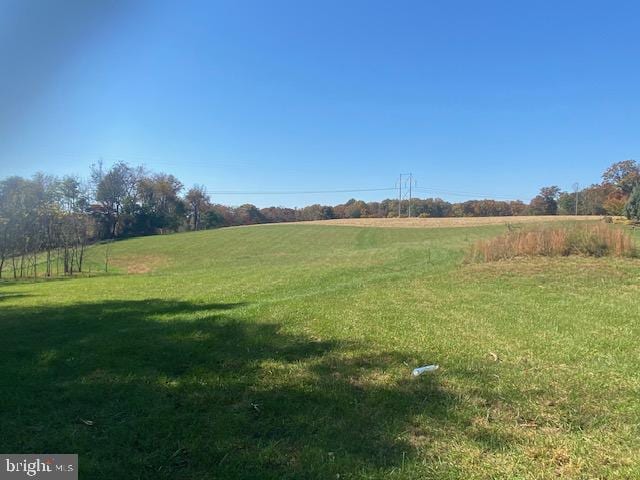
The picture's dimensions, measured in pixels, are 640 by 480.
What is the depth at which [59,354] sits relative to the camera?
5.32m

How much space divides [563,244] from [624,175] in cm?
7311

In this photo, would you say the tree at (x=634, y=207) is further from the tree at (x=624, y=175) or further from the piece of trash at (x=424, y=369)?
the piece of trash at (x=424, y=369)

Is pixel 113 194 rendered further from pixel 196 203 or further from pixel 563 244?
pixel 563 244

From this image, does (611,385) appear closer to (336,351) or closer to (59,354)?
(336,351)

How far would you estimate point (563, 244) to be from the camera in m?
14.0

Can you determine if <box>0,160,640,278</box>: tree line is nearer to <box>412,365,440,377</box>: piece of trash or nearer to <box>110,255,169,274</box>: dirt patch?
<box>110,255,169,274</box>: dirt patch

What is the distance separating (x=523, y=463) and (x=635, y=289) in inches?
347

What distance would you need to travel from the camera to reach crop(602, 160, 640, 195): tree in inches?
2810

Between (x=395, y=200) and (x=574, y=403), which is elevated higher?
(x=395, y=200)

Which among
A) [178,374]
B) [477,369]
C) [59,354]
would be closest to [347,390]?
[477,369]

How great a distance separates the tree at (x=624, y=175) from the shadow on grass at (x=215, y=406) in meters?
82.7
